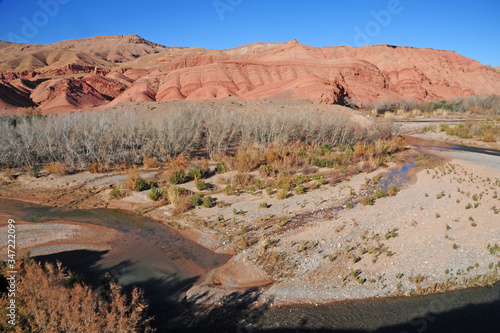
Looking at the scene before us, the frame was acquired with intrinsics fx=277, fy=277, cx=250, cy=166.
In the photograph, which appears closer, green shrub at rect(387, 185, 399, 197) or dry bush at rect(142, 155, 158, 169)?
green shrub at rect(387, 185, 399, 197)

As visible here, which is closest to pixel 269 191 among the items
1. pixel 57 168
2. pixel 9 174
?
pixel 57 168

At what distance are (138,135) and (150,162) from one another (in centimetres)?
246

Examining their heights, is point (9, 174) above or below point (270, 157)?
below

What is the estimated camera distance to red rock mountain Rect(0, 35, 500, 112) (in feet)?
168

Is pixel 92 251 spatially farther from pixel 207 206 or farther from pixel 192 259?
pixel 207 206

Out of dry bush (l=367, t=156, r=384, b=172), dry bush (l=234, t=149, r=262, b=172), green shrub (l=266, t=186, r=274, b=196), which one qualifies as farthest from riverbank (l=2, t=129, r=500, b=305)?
dry bush (l=234, t=149, r=262, b=172)

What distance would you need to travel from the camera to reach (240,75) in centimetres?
5797

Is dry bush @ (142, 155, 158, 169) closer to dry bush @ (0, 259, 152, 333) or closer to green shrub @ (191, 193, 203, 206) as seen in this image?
green shrub @ (191, 193, 203, 206)

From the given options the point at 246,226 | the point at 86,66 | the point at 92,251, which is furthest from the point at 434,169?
the point at 86,66

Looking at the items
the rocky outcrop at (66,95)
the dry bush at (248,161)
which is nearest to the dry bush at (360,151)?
the dry bush at (248,161)

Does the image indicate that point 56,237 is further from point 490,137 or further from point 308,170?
point 490,137

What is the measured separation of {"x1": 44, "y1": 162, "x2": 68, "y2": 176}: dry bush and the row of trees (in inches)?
23.9

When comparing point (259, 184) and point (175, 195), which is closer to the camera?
point (175, 195)

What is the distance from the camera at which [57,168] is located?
62.4 ft
